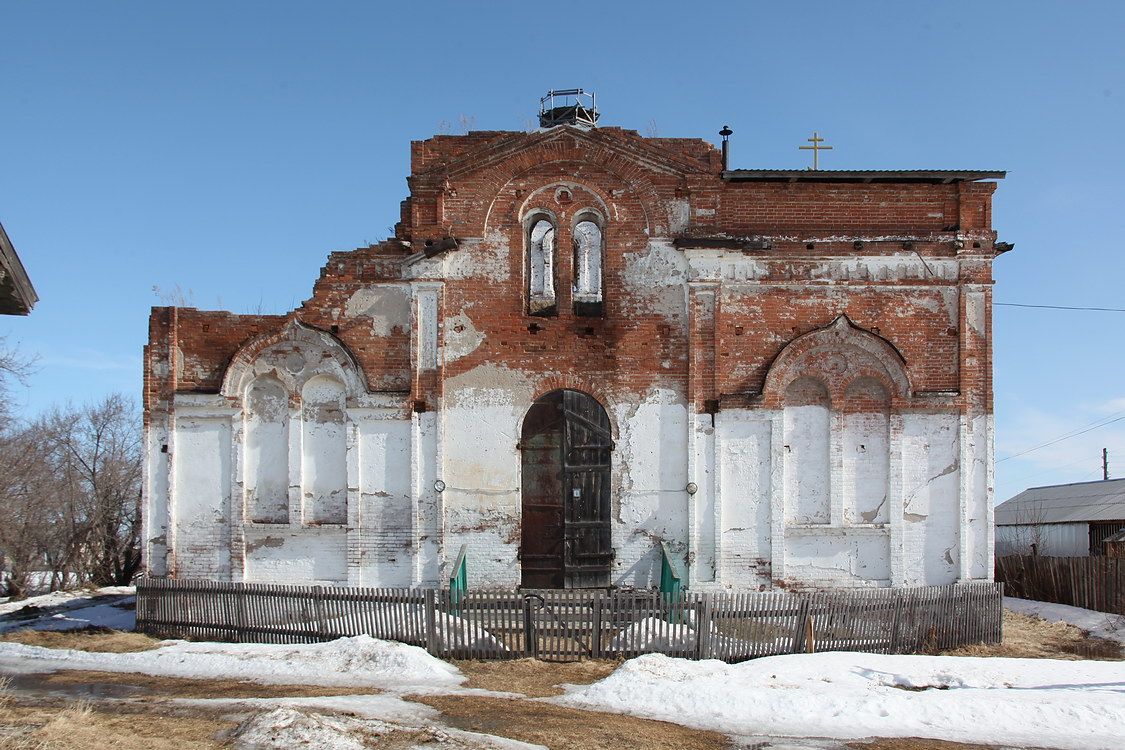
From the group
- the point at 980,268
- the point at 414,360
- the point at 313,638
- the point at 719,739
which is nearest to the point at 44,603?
the point at 313,638

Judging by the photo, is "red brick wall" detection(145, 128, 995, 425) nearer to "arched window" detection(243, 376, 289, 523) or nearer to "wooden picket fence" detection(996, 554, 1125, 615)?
"arched window" detection(243, 376, 289, 523)

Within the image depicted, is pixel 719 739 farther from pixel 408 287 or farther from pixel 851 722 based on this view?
pixel 408 287

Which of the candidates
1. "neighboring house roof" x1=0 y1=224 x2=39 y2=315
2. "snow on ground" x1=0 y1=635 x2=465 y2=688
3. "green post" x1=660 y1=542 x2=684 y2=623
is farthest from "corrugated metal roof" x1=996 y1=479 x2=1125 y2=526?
"neighboring house roof" x1=0 y1=224 x2=39 y2=315

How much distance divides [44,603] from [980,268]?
18.7 meters

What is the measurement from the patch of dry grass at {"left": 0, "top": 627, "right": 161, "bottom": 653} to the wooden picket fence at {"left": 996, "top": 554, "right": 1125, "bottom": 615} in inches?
657

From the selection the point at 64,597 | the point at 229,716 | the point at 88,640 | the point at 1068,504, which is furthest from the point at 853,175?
the point at 1068,504

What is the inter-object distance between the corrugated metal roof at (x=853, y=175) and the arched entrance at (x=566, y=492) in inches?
186

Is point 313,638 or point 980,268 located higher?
point 980,268

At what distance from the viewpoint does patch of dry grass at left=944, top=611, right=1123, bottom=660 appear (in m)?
14.0

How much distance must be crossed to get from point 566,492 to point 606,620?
320 cm

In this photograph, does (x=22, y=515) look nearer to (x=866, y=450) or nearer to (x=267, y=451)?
(x=267, y=451)

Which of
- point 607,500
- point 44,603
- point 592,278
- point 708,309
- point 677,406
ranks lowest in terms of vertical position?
point 44,603

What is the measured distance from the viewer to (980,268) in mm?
16094

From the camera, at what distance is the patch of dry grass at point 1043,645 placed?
14.0 m
